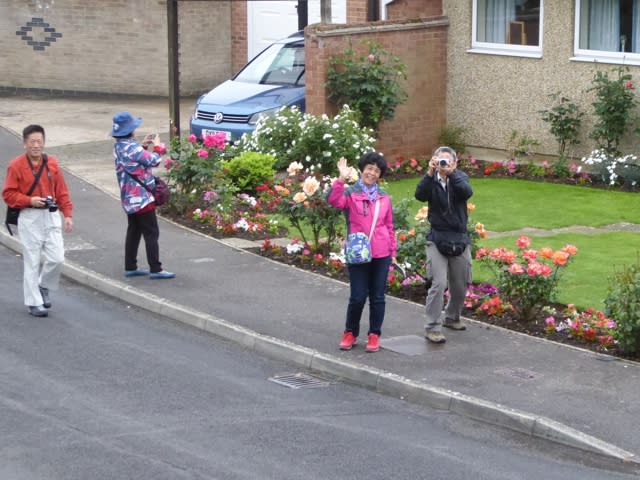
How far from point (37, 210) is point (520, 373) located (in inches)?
175

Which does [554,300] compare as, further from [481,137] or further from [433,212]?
[481,137]

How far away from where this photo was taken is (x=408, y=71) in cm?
1925

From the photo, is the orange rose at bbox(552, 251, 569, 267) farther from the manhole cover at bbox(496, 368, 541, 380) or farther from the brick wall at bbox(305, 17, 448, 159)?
the brick wall at bbox(305, 17, 448, 159)

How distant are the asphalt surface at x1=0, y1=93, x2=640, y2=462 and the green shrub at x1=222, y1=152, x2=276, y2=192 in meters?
1.71


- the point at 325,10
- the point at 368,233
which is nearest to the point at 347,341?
the point at 368,233

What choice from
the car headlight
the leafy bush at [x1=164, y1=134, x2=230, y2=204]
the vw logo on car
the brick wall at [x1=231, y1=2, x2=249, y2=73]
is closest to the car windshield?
the vw logo on car

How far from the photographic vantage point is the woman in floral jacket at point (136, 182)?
12.0m

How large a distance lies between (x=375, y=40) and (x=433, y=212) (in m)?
8.92

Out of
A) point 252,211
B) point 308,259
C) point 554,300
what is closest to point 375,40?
point 252,211

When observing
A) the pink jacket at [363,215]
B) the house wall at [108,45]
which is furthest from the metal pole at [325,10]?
the pink jacket at [363,215]

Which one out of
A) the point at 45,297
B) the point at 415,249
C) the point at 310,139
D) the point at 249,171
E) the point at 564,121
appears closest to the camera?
the point at 45,297

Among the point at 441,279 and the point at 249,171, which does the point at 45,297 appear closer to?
the point at 441,279

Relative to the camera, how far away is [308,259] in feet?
42.9

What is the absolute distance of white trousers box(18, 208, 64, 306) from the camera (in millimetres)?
10961
